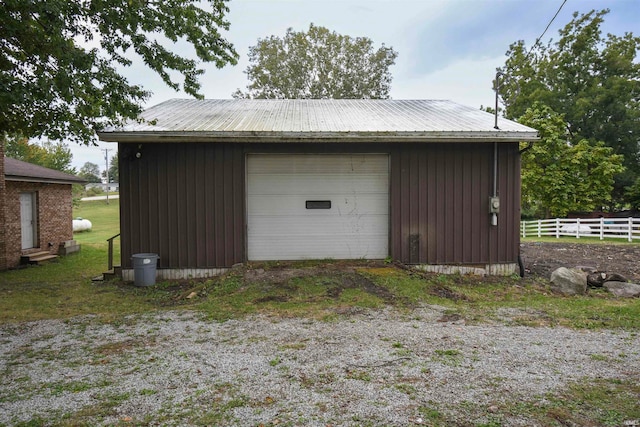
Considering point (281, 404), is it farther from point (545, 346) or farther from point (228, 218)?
point (228, 218)

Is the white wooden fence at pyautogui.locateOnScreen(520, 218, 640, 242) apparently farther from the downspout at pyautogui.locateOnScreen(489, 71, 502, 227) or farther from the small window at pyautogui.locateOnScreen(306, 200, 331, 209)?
the small window at pyautogui.locateOnScreen(306, 200, 331, 209)

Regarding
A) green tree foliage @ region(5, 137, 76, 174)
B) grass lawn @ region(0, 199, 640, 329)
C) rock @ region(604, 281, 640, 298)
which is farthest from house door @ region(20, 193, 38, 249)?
green tree foliage @ region(5, 137, 76, 174)

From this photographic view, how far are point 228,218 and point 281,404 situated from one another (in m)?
5.23

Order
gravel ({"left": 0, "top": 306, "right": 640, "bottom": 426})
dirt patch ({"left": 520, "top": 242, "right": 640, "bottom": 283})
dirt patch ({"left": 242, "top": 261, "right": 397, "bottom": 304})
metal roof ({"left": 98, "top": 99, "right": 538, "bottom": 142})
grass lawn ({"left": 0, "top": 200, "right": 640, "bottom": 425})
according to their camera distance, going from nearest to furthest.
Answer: gravel ({"left": 0, "top": 306, "right": 640, "bottom": 426}) → grass lawn ({"left": 0, "top": 200, "right": 640, "bottom": 425}) → dirt patch ({"left": 242, "top": 261, "right": 397, "bottom": 304}) → metal roof ({"left": 98, "top": 99, "right": 538, "bottom": 142}) → dirt patch ({"left": 520, "top": 242, "right": 640, "bottom": 283})

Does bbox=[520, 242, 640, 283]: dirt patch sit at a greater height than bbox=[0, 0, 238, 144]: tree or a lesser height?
lesser

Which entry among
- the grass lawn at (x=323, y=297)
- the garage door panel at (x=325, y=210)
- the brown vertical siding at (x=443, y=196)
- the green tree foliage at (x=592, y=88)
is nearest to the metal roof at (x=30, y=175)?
the grass lawn at (x=323, y=297)

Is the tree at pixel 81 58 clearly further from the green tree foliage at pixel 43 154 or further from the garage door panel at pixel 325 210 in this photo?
the green tree foliage at pixel 43 154

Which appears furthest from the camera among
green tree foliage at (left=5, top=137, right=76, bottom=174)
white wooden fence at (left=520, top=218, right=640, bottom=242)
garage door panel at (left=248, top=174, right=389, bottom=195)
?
green tree foliage at (left=5, top=137, right=76, bottom=174)

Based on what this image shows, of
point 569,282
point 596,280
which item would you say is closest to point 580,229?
point 596,280

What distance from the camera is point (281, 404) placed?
291 centimetres

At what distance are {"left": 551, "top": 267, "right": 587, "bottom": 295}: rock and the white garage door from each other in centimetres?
310

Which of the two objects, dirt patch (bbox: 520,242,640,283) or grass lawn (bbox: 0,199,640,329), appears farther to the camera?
dirt patch (bbox: 520,242,640,283)

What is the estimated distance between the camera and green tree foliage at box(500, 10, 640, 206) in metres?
24.9

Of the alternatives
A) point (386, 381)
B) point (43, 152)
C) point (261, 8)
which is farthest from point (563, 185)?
point (43, 152)
